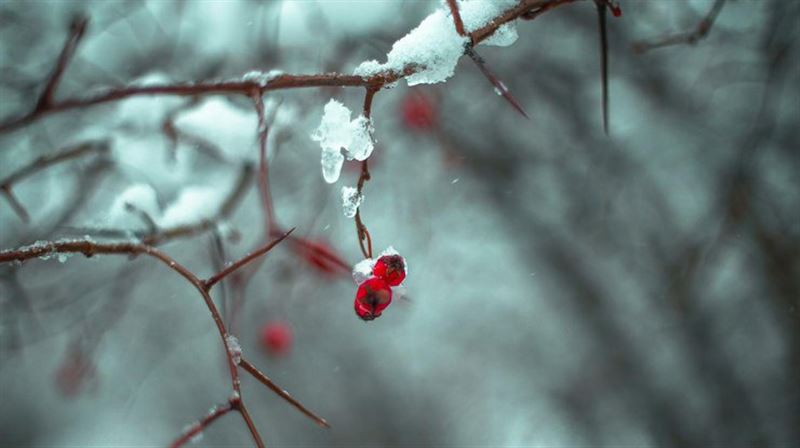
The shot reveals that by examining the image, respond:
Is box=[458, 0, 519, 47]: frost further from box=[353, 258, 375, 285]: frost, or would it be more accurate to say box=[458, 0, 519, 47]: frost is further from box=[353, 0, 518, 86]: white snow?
box=[353, 258, 375, 285]: frost

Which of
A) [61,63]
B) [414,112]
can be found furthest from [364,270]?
[414,112]

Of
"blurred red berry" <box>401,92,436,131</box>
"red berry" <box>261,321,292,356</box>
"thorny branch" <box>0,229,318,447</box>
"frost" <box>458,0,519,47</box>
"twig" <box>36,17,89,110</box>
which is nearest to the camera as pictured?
"thorny branch" <box>0,229,318,447</box>

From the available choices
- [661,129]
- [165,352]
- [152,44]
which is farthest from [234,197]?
[165,352]

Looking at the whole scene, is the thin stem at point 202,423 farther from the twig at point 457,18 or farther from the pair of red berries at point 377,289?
the twig at point 457,18

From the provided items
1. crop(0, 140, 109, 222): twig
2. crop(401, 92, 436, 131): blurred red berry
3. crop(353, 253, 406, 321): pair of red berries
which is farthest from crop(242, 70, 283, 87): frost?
crop(401, 92, 436, 131): blurred red berry

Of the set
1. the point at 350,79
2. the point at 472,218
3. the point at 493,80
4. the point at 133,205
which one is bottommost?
the point at 493,80

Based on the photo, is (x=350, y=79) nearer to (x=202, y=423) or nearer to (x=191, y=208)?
(x=202, y=423)

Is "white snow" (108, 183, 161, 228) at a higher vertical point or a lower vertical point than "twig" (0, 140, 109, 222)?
lower

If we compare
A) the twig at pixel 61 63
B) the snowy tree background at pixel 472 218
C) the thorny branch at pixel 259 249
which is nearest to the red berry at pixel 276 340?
the snowy tree background at pixel 472 218
